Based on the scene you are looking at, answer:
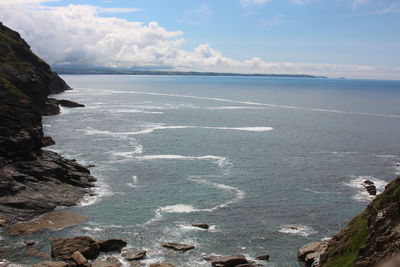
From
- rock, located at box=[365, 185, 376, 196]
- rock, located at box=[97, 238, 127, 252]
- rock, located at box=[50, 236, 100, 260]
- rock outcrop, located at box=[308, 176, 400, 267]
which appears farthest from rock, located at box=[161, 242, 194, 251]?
rock, located at box=[365, 185, 376, 196]

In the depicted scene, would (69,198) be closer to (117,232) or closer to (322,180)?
(117,232)

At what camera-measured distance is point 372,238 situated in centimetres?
3541

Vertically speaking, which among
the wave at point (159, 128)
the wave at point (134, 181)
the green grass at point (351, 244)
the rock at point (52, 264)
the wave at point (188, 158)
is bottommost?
the rock at point (52, 264)

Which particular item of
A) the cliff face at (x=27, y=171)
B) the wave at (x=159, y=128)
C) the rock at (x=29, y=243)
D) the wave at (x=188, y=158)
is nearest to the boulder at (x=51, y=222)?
Answer: the cliff face at (x=27, y=171)

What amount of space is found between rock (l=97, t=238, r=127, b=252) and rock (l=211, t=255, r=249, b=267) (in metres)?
12.7

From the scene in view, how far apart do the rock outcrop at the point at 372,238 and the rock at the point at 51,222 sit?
37.1m

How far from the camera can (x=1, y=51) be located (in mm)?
171375

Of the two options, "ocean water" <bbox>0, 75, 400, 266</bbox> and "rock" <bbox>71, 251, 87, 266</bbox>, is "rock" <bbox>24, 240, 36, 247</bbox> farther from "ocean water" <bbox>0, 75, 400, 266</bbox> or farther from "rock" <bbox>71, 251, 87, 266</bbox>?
"rock" <bbox>71, 251, 87, 266</bbox>

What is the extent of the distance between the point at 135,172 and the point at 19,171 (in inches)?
956

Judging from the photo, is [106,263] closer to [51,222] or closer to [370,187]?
[51,222]

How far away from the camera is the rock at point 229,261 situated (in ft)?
166

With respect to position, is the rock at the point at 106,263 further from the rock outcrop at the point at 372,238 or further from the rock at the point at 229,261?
the rock outcrop at the point at 372,238

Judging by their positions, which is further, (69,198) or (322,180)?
(322,180)

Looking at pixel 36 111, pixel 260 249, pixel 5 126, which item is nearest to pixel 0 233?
pixel 5 126
